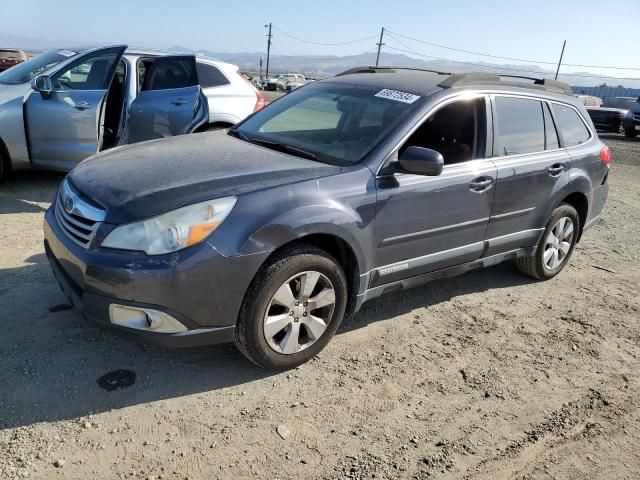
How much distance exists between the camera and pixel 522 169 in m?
4.18

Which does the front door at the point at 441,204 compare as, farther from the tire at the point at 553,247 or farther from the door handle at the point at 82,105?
the door handle at the point at 82,105

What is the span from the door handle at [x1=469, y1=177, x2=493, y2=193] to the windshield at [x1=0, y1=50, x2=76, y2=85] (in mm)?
5228

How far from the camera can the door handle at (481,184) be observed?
12.5ft

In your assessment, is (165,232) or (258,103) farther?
(258,103)

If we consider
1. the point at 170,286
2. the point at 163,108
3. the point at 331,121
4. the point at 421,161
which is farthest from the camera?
the point at 163,108

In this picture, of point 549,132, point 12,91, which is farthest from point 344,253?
point 12,91

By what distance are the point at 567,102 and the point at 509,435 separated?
3244mm

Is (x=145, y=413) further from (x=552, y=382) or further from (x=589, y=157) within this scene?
(x=589, y=157)

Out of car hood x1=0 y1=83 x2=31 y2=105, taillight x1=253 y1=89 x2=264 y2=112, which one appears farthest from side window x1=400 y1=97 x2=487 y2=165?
car hood x1=0 y1=83 x2=31 y2=105

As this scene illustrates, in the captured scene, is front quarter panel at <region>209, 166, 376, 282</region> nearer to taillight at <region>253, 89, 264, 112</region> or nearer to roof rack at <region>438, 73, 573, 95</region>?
roof rack at <region>438, 73, 573, 95</region>

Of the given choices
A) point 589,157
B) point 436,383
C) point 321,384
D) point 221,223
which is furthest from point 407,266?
point 589,157

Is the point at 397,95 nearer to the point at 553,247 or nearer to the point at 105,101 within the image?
the point at 553,247

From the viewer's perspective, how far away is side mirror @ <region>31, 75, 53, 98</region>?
19.1ft

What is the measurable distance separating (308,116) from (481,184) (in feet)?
4.69
